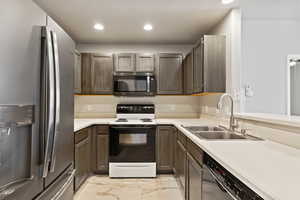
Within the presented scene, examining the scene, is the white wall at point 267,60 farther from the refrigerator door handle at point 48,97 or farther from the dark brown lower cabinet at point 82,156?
the refrigerator door handle at point 48,97

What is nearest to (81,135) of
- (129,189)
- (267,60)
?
(129,189)

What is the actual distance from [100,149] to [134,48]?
6.68 feet

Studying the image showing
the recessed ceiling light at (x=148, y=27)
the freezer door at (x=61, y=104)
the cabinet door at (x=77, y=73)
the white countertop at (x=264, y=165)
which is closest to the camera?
the white countertop at (x=264, y=165)

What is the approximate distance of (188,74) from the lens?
11.9ft

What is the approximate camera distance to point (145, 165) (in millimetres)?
3342

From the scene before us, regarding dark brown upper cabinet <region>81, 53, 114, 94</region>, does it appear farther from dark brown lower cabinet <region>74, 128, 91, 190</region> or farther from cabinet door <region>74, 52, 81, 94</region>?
dark brown lower cabinet <region>74, 128, 91, 190</region>

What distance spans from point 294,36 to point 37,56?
3824 millimetres

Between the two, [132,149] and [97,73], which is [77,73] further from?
[132,149]

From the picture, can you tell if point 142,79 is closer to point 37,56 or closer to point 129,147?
point 129,147

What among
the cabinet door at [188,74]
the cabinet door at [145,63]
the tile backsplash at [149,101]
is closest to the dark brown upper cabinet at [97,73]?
the tile backsplash at [149,101]

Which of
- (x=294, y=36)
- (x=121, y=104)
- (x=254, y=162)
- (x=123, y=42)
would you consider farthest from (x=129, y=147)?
(x=294, y=36)

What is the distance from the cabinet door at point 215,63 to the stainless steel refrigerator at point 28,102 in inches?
74.9

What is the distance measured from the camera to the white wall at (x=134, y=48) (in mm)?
4164

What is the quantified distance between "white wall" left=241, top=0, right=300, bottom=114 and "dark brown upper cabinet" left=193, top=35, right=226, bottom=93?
739 millimetres
